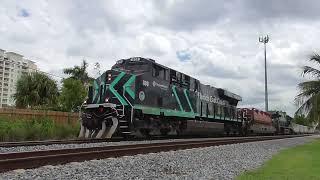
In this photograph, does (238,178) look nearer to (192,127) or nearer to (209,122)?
A: (192,127)

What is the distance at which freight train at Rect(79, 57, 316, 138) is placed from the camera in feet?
66.0

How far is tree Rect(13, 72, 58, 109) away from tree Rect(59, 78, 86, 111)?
8.55m

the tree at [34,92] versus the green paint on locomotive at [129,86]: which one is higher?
the tree at [34,92]

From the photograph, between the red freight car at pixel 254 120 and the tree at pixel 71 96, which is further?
the tree at pixel 71 96

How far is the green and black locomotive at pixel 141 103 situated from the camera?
20109 mm

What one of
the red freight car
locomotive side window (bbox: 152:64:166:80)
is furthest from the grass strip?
the red freight car

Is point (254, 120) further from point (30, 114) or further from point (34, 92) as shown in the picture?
point (34, 92)

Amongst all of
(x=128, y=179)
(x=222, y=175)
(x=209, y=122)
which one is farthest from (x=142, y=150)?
(x=209, y=122)

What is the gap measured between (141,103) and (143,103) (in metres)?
0.22

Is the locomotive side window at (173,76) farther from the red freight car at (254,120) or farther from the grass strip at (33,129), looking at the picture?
the red freight car at (254,120)

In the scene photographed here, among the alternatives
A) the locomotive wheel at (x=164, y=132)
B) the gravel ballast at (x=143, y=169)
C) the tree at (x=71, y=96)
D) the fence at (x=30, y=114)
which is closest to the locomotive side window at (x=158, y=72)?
the locomotive wheel at (x=164, y=132)

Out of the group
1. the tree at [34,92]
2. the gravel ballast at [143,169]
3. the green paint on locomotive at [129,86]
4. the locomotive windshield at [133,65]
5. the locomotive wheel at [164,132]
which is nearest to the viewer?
the gravel ballast at [143,169]

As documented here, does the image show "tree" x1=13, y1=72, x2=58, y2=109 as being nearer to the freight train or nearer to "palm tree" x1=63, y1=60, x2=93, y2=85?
"palm tree" x1=63, y1=60, x2=93, y2=85

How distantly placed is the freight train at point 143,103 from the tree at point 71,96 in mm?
17836
